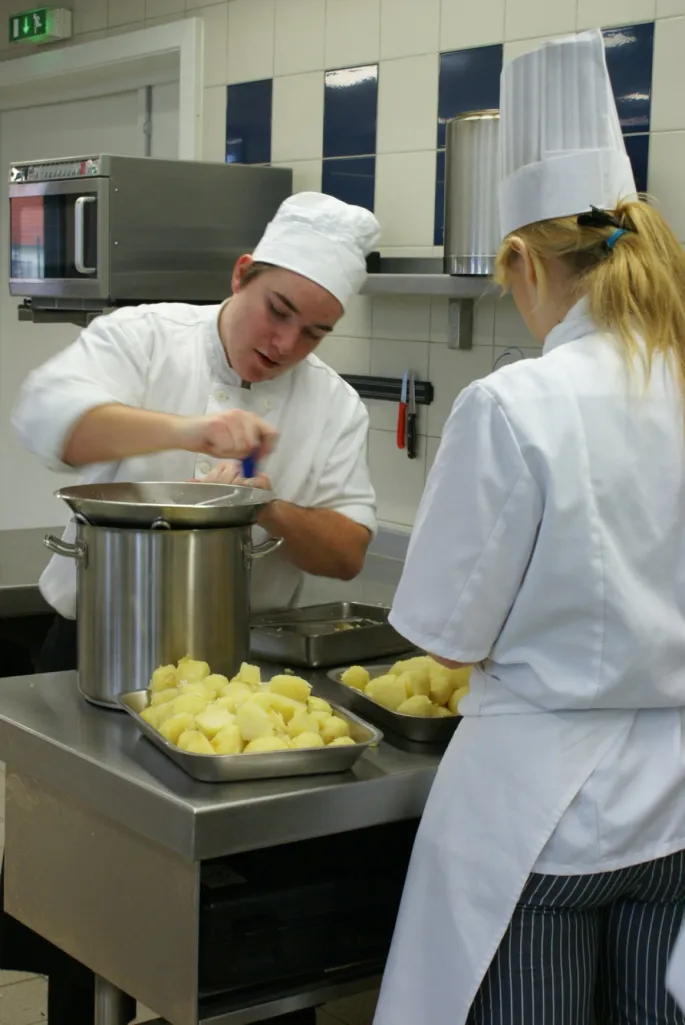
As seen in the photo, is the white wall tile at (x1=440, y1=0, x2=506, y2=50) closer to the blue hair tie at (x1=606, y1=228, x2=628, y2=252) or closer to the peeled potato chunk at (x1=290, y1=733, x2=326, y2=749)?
the blue hair tie at (x1=606, y1=228, x2=628, y2=252)

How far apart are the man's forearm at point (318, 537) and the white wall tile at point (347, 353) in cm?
131

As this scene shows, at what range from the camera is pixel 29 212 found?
3711 mm

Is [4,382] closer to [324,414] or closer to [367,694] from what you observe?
[324,414]

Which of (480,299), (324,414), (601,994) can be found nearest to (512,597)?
(601,994)

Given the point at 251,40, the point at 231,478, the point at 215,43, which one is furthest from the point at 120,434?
the point at 215,43

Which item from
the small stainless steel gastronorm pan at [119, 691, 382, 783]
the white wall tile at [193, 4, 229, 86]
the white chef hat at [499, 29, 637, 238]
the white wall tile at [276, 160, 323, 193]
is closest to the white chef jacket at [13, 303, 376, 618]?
the small stainless steel gastronorm pan at [119, 691, 382, 783]

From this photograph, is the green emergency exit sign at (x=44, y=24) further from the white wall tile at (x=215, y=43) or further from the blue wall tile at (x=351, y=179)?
the blue wall tile at (x=351, y=179)

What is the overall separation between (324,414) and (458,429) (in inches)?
35.3

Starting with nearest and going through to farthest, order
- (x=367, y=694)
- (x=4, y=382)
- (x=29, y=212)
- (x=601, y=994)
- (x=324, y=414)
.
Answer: (x=601, y=994) → (x=367, y=694) → (x=324, y=414) → (x=29, y=212) → (x=4, y=382)

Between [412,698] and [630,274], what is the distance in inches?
24.0

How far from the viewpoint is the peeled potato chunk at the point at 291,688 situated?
1.60 meters

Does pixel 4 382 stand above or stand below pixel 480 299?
below

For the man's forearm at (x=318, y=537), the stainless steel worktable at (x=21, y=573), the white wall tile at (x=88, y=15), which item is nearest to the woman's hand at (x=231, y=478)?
the man's forearm at (x=318, y=537)

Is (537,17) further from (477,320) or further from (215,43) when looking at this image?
(215,43)
